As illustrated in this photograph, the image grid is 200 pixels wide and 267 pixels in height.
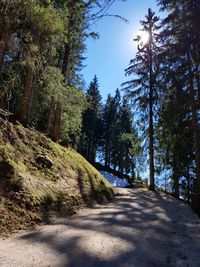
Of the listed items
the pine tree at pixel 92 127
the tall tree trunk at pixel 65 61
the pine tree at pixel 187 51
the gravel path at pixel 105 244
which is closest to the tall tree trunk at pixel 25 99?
the gravel path at pixel 105 244

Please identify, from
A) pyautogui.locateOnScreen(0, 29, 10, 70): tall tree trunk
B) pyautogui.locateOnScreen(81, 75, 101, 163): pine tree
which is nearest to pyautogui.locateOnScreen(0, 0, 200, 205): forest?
pyautogui.locateOnScreen(0, 29, 10, 70): tall tree trunk

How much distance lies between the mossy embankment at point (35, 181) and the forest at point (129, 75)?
1213mm

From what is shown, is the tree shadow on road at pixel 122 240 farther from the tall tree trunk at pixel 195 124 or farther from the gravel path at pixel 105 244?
the tall tree trunk at pixel 195 124

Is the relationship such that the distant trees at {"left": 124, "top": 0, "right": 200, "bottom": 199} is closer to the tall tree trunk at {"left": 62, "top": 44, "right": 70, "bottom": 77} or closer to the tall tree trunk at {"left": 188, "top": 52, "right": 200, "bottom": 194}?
the tall tree trunk at {"left": 188, "top": 52, "right": 200, "bottom": 194}

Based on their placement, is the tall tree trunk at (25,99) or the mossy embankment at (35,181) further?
the tall tree trunk at (25,99)

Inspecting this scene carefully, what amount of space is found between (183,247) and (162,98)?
556 inches

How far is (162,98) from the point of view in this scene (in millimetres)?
18781

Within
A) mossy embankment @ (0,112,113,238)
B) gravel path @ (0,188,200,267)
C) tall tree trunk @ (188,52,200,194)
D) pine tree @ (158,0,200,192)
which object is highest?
pine tree @ (158,0,200,192)

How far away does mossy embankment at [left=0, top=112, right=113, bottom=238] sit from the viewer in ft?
20.9

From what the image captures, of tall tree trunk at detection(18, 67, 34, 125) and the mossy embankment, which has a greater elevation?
tall tree trunk at detection(18, 67, 34, 125)

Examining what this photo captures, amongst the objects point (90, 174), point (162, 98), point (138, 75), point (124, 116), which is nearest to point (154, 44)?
point (138, 75)

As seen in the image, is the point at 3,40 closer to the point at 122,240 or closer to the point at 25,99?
the point at 25,99

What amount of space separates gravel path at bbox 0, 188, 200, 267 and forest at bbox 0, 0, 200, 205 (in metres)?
3.77

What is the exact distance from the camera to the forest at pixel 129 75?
810cm
